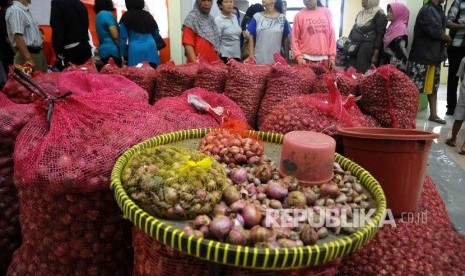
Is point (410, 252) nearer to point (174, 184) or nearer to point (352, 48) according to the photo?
point (174, 184)

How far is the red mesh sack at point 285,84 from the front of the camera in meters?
1.91

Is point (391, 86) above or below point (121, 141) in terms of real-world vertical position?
above

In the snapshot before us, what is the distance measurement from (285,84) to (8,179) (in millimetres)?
1385

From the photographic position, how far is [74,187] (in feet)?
3.35

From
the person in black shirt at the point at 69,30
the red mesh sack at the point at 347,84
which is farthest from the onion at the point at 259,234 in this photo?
the person in black shirt at the point at 69,30

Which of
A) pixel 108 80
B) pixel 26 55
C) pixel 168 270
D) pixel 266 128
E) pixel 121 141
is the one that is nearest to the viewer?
pixel 168 270

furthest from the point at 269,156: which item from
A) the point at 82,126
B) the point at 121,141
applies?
the point at 82,126

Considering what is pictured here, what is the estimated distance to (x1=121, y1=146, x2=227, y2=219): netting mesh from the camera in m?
0.77

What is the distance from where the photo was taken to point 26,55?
3.20m

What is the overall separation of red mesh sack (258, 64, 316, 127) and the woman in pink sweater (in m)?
1.34

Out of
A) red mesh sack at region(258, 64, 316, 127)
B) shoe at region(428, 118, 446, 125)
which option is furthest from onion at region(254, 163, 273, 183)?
shoe at region(428, 118, 446, 125)

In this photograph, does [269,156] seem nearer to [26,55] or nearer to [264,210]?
[264,210]

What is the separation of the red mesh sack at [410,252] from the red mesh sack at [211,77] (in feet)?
3.94

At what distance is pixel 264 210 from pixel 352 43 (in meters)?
4.15
